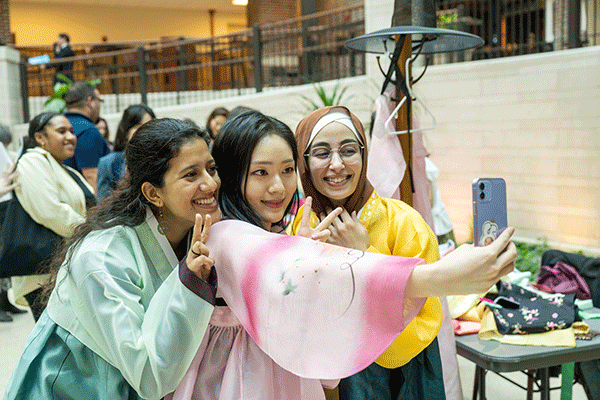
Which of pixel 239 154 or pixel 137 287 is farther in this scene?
pixel 239 154

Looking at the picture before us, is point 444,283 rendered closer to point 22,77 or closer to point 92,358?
point 92,358

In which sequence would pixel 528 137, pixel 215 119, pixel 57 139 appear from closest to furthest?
pixel 57 139 < pixel 215 119 < pixel 528 137

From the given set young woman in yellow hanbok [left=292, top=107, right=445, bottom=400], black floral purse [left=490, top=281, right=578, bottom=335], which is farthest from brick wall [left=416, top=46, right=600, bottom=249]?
young woman in yellow hanbok [left=292, top=107, right=445, bottom=400]

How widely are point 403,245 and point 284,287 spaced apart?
0.71 meters

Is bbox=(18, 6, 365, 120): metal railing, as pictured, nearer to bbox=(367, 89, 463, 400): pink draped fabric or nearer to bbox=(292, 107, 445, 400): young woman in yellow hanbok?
bbox=(367, 89, 463, 400): pink draped fabric

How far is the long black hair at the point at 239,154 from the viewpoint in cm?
139

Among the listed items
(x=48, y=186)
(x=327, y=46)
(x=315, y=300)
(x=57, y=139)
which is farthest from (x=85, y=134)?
(x=327, y=46)

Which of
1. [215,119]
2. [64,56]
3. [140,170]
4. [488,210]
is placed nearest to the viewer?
[488,210]

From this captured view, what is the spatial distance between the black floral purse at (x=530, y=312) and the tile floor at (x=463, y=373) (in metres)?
1.01

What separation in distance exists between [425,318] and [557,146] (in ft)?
15.4

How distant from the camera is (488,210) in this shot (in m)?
1.04

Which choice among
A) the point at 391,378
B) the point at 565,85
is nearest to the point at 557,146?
the point at 565,85

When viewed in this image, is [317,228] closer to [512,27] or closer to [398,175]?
[398,175]

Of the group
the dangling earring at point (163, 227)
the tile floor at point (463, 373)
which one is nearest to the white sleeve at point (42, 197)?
the tile floor at point (463, 373)
